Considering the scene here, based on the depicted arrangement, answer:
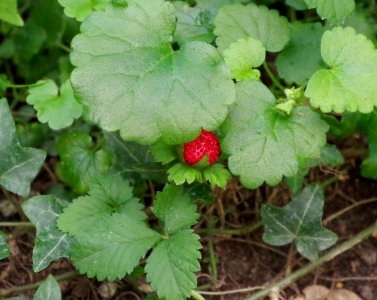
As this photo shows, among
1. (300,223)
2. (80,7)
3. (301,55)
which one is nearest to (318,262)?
(300,223)

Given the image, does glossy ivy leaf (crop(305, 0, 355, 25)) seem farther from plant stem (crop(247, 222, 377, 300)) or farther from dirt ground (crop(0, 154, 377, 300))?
plant stem (crop(247, 222, 377, 300))

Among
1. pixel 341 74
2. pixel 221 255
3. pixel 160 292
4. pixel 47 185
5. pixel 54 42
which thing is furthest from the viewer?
pixel 54 42

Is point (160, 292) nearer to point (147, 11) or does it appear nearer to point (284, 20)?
point (147, 11)

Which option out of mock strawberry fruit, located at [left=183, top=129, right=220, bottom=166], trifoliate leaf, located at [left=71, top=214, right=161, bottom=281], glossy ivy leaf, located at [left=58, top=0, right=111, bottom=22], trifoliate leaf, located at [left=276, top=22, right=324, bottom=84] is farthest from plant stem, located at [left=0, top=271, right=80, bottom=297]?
trifoliate leaf, located at [left=276, top=22, right=324, bottom=84]

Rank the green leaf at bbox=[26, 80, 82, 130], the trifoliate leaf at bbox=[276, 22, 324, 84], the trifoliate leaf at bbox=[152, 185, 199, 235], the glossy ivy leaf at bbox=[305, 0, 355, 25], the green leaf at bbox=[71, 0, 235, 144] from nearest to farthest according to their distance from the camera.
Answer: the green leaf at bbox=[71, 0, 235, 144] < the trifoliate leaf at bbox=[152, 185, 199, 235] < the glossy ivy leaf at bbox=[305, 0, 355, 25] < the green leaf at bbox=[26, 80, 82, 130] < the trifoliate leaf at bbox=[276, 22, 324, 84]

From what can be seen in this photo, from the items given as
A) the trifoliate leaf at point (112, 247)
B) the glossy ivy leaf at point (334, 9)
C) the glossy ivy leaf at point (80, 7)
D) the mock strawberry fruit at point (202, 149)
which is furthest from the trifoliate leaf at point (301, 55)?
the trifoliate leaf at point (112, 247)

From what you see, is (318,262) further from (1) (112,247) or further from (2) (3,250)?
(2) (3,250)

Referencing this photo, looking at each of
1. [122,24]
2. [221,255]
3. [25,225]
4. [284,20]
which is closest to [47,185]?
[25,225]
